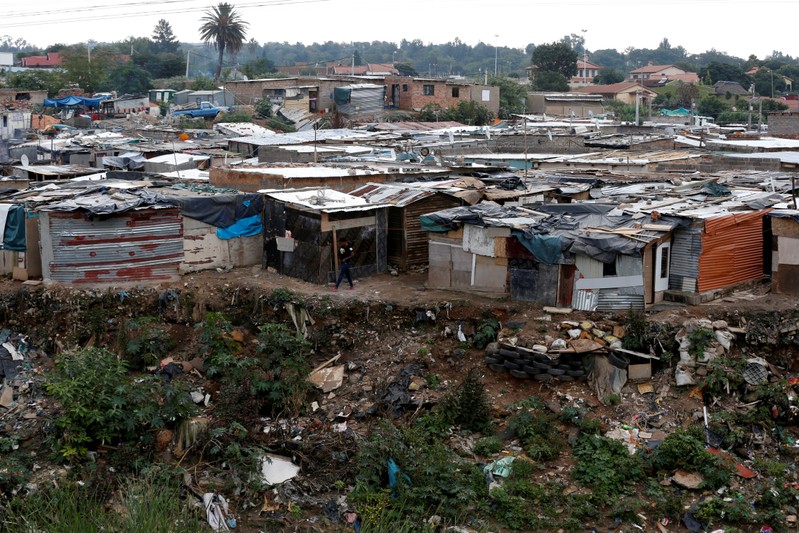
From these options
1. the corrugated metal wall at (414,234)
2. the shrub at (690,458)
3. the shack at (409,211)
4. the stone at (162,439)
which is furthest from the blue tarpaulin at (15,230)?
the shrub at (690,458)

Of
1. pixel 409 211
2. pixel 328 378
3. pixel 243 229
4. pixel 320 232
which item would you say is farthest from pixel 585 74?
pixel 328 378

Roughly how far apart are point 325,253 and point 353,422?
3.63m

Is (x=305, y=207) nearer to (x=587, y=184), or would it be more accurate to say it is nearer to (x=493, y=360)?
(x=493, y=360)

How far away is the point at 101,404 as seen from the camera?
1088cm

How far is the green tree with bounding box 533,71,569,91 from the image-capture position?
56.5 metres

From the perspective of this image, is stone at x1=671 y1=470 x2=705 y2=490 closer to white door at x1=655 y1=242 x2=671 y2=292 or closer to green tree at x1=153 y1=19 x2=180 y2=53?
white door at x1=655 y1=242 x2=671 y2=292

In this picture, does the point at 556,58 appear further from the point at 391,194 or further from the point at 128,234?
the point at 128,234

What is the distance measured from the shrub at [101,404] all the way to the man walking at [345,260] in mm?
3727

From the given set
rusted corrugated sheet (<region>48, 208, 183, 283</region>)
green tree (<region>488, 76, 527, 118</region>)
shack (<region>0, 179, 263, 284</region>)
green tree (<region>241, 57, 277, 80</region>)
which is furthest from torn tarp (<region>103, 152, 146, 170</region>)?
green tree (<region>241, 57, 277, 80</region>)

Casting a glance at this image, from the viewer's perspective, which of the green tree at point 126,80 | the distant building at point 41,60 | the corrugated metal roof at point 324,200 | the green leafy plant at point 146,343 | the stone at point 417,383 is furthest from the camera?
the distant building at point 41,60

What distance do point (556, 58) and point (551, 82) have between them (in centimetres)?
587

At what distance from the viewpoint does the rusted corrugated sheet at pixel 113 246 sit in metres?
14.2

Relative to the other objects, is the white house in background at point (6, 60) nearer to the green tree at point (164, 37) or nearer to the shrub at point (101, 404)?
the green tree at point (164, 37)

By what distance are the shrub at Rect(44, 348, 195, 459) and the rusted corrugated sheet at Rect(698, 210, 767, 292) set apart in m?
7.28
